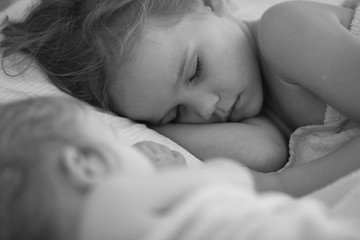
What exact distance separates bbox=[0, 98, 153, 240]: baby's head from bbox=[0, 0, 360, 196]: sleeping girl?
0.52 m

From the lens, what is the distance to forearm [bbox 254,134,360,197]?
3.16 feet

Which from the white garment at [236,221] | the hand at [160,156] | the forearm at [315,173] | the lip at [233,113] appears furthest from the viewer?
the lip at [233,113]

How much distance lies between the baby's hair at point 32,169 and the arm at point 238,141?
623mm

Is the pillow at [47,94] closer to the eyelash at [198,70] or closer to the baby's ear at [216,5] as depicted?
the eyelash at [198,70]


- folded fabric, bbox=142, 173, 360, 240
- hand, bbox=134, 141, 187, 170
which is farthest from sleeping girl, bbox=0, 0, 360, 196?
folded fabric, bbox=142, 173, 360, 240

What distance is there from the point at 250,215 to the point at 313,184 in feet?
1.72

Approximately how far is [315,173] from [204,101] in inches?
11.4

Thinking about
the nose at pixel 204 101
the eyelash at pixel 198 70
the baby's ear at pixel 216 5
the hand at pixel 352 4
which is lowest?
the nose at pixel 204 101

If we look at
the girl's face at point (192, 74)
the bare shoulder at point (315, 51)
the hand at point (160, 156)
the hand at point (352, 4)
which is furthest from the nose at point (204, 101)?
the hand at point (352, 4)

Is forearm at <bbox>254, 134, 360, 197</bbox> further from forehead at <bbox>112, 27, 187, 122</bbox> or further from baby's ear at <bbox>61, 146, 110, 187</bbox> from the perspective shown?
baby's ear at <bbox>61, 146, 110, 187</bbox>

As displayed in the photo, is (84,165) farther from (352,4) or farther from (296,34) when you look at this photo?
(352,4)

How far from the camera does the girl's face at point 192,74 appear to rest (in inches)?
43.5

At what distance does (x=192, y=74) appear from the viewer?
1127 millimetres

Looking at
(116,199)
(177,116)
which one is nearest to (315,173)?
(177,116)
